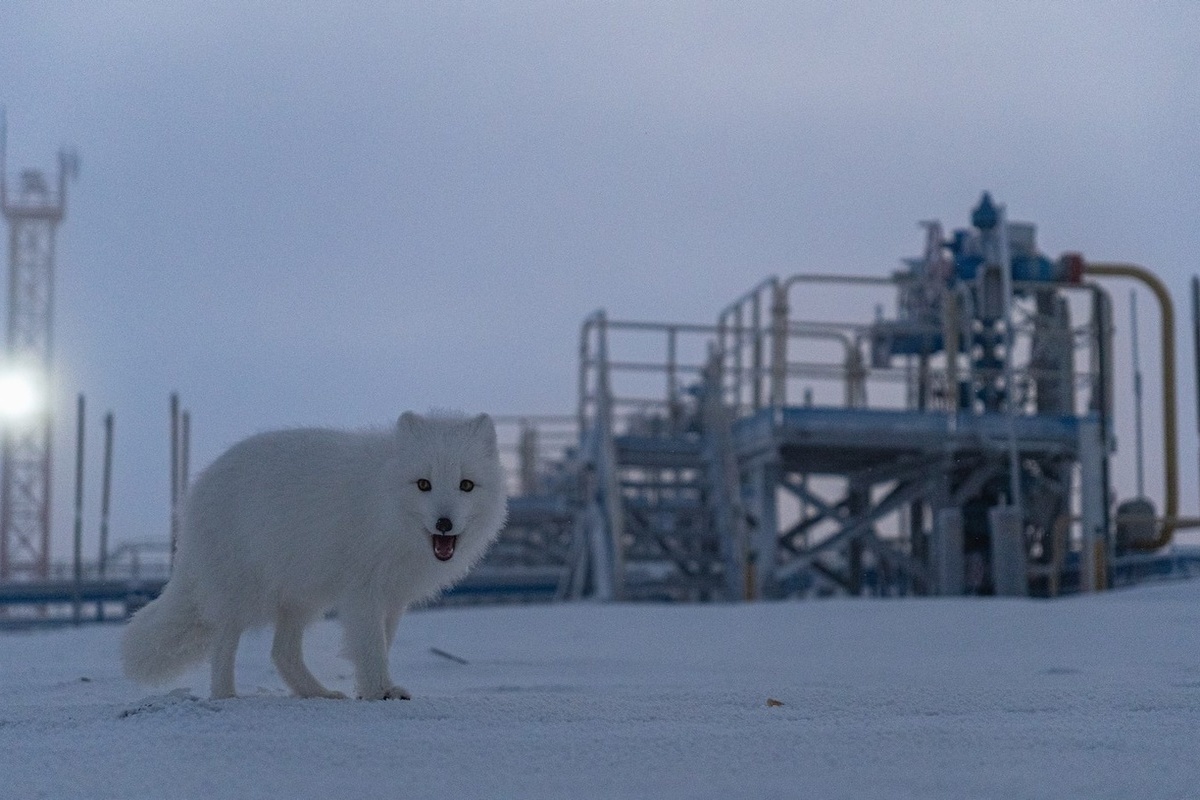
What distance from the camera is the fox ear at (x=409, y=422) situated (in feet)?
15.2

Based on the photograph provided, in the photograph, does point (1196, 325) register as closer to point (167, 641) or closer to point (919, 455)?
point (919, 455)

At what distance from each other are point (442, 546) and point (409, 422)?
410 millimetres

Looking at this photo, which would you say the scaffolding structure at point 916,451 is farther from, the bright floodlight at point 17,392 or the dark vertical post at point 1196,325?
the bright floodlight at point 17,392

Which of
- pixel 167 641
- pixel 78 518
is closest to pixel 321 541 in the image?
pixel 167 641

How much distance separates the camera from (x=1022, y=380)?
1722 centimetres

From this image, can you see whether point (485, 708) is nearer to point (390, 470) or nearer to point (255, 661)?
point (390, 470)

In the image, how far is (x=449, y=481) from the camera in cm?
451

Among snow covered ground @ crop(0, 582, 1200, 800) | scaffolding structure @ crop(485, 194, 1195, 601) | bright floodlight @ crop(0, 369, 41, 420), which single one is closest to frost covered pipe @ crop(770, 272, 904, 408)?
scaffolding structure @ crop(485, 194, 1195, 601)

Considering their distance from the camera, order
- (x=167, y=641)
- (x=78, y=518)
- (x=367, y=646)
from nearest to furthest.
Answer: (x=367, y=646) → (x=167, y=641) → (x=78, y=518)

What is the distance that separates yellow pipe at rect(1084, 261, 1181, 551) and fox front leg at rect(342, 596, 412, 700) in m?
12.6

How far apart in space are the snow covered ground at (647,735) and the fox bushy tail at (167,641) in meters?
0.15

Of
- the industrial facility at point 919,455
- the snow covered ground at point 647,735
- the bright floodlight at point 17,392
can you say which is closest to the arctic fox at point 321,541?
the snow covered ground at point 647,735

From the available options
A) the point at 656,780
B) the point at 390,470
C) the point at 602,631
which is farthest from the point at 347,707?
the point at 602,631

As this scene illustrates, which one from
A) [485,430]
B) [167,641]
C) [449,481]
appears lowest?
[167,641]
